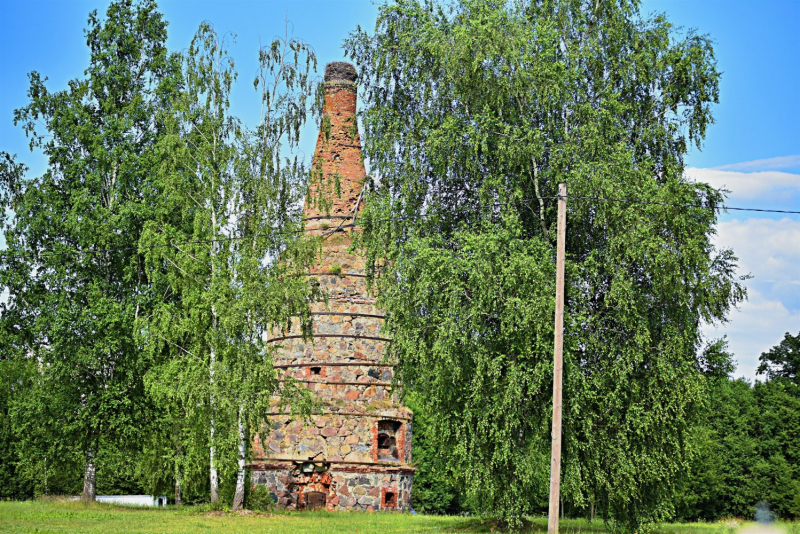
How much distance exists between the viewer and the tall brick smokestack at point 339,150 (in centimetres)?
2742

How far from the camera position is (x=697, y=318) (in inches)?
739

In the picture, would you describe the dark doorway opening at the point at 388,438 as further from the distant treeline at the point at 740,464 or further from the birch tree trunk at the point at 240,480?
the distant treeline at the point at 740,464

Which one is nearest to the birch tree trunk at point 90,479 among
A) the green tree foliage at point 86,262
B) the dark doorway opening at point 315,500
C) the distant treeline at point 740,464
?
the green tree foliage at point 86,262

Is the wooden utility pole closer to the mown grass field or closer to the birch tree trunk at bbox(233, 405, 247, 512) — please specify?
the mown grass field

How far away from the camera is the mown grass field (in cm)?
1734

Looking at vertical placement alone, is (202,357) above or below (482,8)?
below

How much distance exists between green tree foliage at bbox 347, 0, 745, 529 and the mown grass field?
7.43ft

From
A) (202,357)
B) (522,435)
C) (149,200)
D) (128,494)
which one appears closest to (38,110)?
(149,200)

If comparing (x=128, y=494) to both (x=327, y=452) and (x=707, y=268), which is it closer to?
(x=327, y=452)

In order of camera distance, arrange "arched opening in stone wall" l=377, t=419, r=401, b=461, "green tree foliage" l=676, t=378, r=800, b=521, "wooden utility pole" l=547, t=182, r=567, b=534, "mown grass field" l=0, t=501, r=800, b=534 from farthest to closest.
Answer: "green tree foliage" l=676, t=378, r=800, b=521
"arched opening in stone wall" l=377, t=419, r=401, b=461
"mown grass field" l=0, t=501, r=800, b=534
"wooden utility pole" l=547, t=182, r=567, b=534

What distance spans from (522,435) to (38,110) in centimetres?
1720

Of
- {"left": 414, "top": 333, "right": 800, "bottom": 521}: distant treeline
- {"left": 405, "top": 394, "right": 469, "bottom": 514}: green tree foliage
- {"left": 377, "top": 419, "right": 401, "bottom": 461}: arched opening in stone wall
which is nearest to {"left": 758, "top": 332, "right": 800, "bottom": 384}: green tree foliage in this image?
{"left": 414, "top": 333, "right": 800, "bottom": 521}: distant treeline

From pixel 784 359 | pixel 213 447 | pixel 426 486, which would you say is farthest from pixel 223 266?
pixel 784 359

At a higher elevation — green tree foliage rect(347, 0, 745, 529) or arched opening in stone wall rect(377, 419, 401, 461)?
green tree foliage rect(347, 0, 745, 529)
